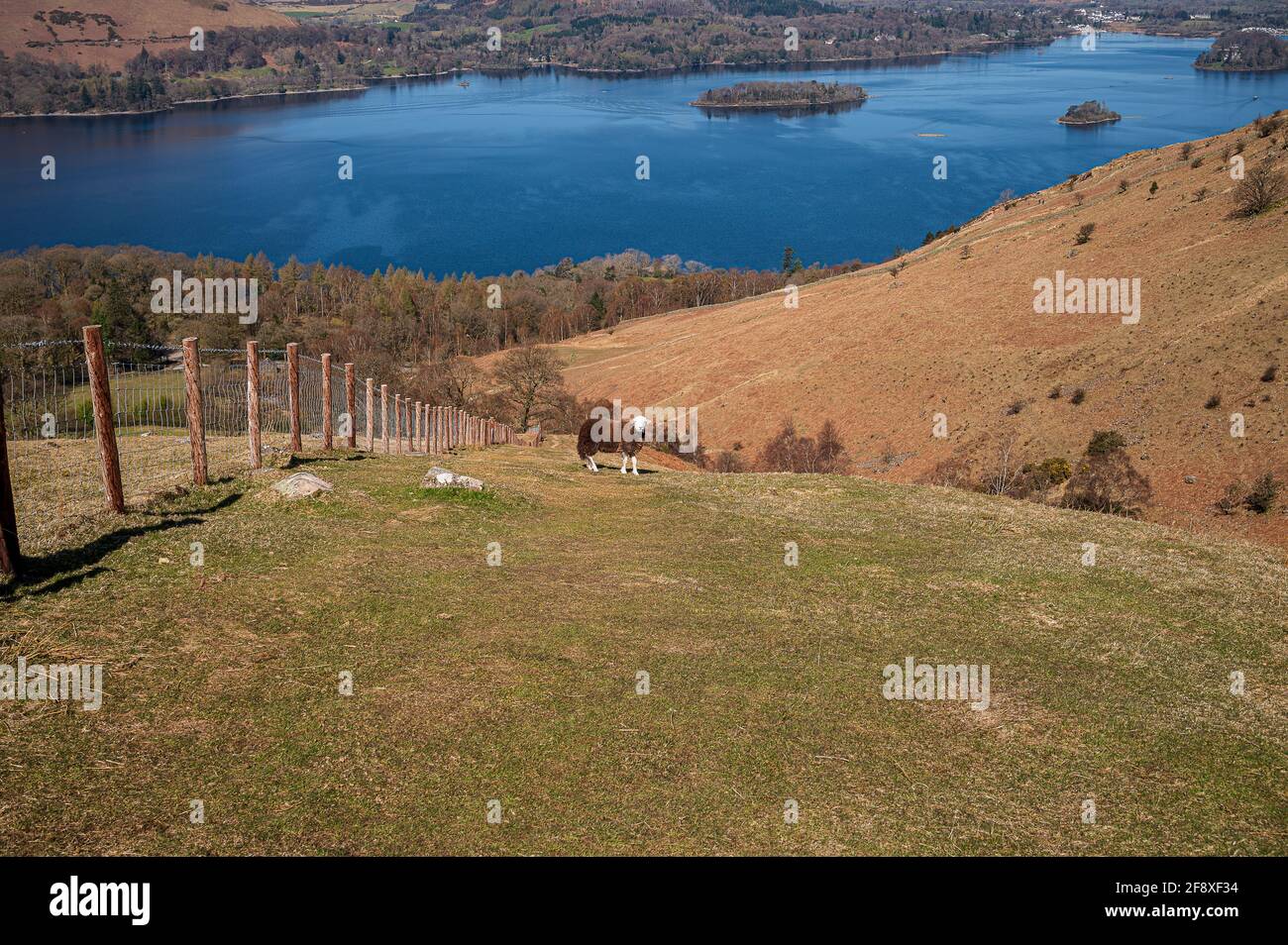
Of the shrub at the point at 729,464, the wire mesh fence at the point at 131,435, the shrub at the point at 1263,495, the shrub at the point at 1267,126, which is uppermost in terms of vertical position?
the shrub at the point at 1267,126

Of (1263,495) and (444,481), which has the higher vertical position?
(444,481)

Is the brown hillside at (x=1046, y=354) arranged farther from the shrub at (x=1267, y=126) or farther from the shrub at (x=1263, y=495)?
the shrub at (x=1267, y=126)

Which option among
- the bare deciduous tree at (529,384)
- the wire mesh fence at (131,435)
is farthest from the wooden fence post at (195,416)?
the bare deciduous tree at (529,384)

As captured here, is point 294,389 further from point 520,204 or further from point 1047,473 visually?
point 520,204

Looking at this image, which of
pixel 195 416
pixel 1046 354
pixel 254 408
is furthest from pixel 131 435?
pixel 1046 354
